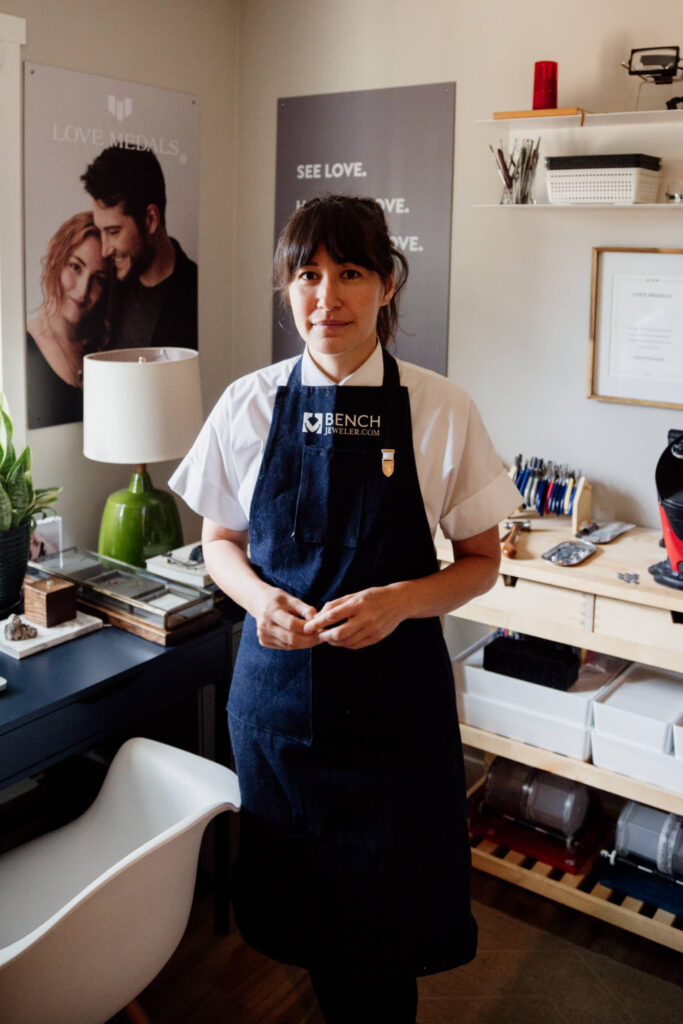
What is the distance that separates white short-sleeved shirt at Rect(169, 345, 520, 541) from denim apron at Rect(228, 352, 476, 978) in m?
0.02

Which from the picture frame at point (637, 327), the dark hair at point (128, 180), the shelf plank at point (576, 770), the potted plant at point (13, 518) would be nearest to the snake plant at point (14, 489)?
the potted plant at point (13, 518)

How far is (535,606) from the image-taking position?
2.38m

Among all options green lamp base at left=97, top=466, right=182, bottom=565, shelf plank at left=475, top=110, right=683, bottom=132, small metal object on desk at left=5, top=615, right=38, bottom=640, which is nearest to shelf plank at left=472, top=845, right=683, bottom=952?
green lamp base at left=97, top=466, right=182, bottom=565

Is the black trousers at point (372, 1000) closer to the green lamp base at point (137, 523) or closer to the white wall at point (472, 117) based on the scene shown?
the green lamp base at point (137, 523)

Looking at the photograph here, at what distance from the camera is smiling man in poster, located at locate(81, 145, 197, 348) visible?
108 inches

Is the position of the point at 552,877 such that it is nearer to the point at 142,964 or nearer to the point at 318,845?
the point at 318,845

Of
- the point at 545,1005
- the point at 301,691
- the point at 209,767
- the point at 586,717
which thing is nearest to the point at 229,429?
the point at 301,691

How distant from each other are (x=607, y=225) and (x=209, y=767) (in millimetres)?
1643

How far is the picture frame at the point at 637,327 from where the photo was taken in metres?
2.47

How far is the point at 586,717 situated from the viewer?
239 centimetres

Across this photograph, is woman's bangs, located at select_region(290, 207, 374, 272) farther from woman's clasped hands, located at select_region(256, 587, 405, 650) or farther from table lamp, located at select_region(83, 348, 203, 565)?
table lamp, located at select_region(83, 348, 203, 565)

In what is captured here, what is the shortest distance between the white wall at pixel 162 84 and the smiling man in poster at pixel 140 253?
0.12m

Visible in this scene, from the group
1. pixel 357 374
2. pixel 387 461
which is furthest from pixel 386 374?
pixel 387 461

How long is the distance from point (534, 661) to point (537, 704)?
0.10m
